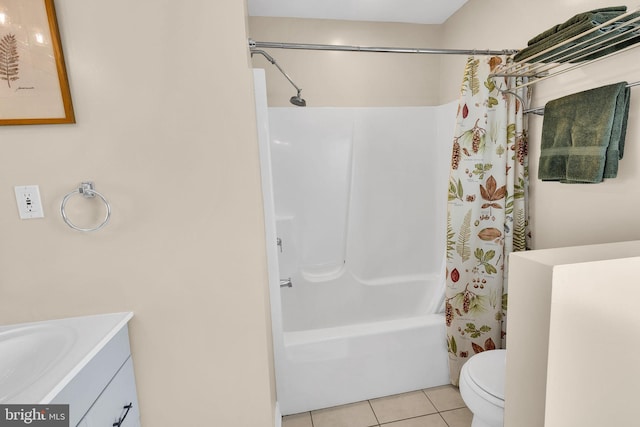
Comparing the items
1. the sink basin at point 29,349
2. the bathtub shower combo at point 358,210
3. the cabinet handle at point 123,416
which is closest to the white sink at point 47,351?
the sink basin at point 29,349

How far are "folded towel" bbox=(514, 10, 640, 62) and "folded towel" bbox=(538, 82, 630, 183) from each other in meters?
0.16

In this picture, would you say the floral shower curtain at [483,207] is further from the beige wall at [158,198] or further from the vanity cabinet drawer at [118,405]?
the vanity cabinet drawer at [118,405]

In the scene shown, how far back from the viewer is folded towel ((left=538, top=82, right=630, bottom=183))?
1149 mm

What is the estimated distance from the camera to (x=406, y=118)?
2.41 metres

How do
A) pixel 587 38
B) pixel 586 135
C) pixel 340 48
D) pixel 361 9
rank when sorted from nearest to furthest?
pixel 587 38
pixel 586 135
pixel 340 48
pixel 361 9

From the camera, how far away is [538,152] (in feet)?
5.42

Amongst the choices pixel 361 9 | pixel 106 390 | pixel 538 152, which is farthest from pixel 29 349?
pixel 361 9

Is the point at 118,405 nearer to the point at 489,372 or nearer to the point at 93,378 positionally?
the point at 93,378

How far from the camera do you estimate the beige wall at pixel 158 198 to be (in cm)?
106

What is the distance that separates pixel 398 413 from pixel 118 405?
137 centimetres

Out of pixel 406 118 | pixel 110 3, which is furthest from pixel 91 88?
pixel 406 118

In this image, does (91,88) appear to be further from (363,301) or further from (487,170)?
(363,301)

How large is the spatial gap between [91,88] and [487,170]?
1.85 metres

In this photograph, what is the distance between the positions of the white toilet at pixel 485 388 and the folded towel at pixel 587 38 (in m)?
1.33
